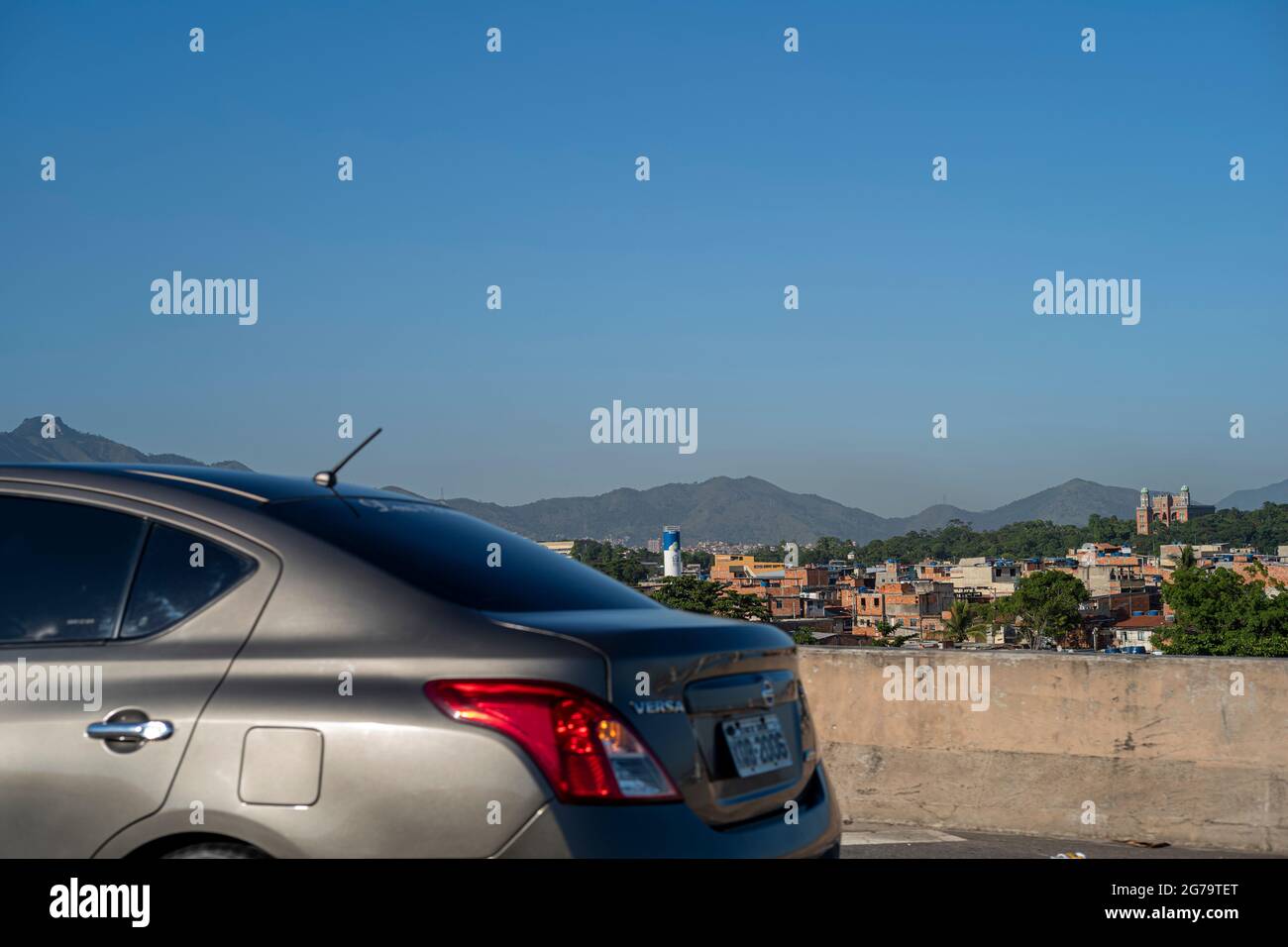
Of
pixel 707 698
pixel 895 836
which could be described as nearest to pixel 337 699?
pixel 707 698

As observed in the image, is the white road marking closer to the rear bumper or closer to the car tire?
the rear bumper

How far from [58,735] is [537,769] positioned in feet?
3.90

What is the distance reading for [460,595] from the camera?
311 cm

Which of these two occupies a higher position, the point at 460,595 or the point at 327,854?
the point at 460,595

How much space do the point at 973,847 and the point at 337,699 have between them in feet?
16.8

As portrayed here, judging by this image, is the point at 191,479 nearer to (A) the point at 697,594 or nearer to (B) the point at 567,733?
(B) the point at 567,733

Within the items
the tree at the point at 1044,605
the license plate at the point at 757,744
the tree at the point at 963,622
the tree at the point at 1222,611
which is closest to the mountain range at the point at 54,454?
the license plate at the point at 757,744

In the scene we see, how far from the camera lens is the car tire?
277 centimetres

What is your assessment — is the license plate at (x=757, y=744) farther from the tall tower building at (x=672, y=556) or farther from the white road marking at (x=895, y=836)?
the tall tower building at (x=672, y=556)

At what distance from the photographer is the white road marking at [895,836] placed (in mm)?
7156

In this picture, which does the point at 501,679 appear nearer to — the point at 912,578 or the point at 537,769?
the point at 537,769

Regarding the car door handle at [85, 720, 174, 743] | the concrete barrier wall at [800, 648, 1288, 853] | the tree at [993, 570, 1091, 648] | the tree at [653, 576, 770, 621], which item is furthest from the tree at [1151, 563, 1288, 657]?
the car door handle at [85, 720, 174, 743]

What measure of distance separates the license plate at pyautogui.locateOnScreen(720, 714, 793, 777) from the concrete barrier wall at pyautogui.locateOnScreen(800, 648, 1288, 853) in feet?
15.1
